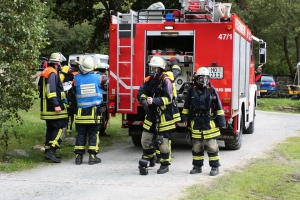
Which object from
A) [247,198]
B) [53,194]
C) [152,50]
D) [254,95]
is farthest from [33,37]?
[254,95]

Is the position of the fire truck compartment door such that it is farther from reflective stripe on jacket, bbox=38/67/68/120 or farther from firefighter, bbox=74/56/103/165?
reflective stripe on jacket, bbox=38/67/68/120

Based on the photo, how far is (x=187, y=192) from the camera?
718cm

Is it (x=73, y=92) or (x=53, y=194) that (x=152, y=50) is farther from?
(x=53, y=194)

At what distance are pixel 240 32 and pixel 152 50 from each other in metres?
1.90

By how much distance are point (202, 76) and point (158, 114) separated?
0.96 meters

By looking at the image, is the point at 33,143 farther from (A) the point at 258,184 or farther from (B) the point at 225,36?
(A) the point at 258,184

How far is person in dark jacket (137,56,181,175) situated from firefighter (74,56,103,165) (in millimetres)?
948

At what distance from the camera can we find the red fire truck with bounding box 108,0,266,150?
1030cm

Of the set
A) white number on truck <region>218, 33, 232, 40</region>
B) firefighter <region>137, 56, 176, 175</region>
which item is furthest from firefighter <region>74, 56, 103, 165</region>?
white number on truck <region>218, 33, 232, 40</region>

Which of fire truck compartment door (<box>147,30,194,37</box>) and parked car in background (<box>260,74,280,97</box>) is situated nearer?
fire truck compartment door (<box>147,30,194,37</box>)

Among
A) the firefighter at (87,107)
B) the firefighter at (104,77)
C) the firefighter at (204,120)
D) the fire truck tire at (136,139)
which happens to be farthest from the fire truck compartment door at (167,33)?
the fire truck tire at (136,139)

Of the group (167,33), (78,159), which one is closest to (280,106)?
(167,33)

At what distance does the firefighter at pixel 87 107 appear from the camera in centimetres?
935

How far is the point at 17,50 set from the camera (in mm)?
9164
